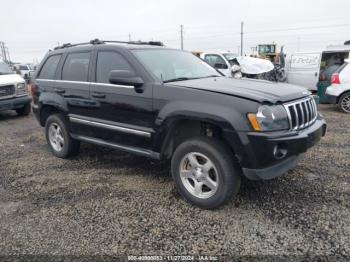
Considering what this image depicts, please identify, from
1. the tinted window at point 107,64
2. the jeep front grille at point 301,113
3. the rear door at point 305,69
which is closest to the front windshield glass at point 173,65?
the tinted window at point 107,64

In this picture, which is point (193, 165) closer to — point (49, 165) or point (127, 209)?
point (127, 209)

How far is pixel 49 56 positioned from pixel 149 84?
2.62 m

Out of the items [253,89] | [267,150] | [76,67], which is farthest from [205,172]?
[76,67]

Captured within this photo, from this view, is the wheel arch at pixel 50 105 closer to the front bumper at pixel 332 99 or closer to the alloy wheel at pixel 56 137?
the alloy wheel at pixel 56 137

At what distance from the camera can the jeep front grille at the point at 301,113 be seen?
10.6ft

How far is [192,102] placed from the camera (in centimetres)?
333

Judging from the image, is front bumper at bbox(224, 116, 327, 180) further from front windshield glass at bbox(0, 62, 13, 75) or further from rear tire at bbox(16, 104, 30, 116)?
front windshield glass at bbox(0, 62, 13, 75)

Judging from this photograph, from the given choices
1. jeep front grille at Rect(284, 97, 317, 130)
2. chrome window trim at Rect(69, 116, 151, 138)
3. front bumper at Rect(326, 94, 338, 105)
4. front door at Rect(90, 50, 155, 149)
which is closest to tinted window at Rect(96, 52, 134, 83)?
front door at Rect(90, 50, 155, 149)

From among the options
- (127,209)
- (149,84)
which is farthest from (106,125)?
(127,209)

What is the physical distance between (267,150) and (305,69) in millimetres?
10642

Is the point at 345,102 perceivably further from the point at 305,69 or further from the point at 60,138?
the point at 60,138

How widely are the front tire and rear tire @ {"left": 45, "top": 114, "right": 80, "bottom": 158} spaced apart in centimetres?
227

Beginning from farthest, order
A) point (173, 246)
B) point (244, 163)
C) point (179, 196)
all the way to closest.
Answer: point (179, 196)
point (244, 163)
point (173, 246)

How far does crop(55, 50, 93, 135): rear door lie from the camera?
14.9 ft
